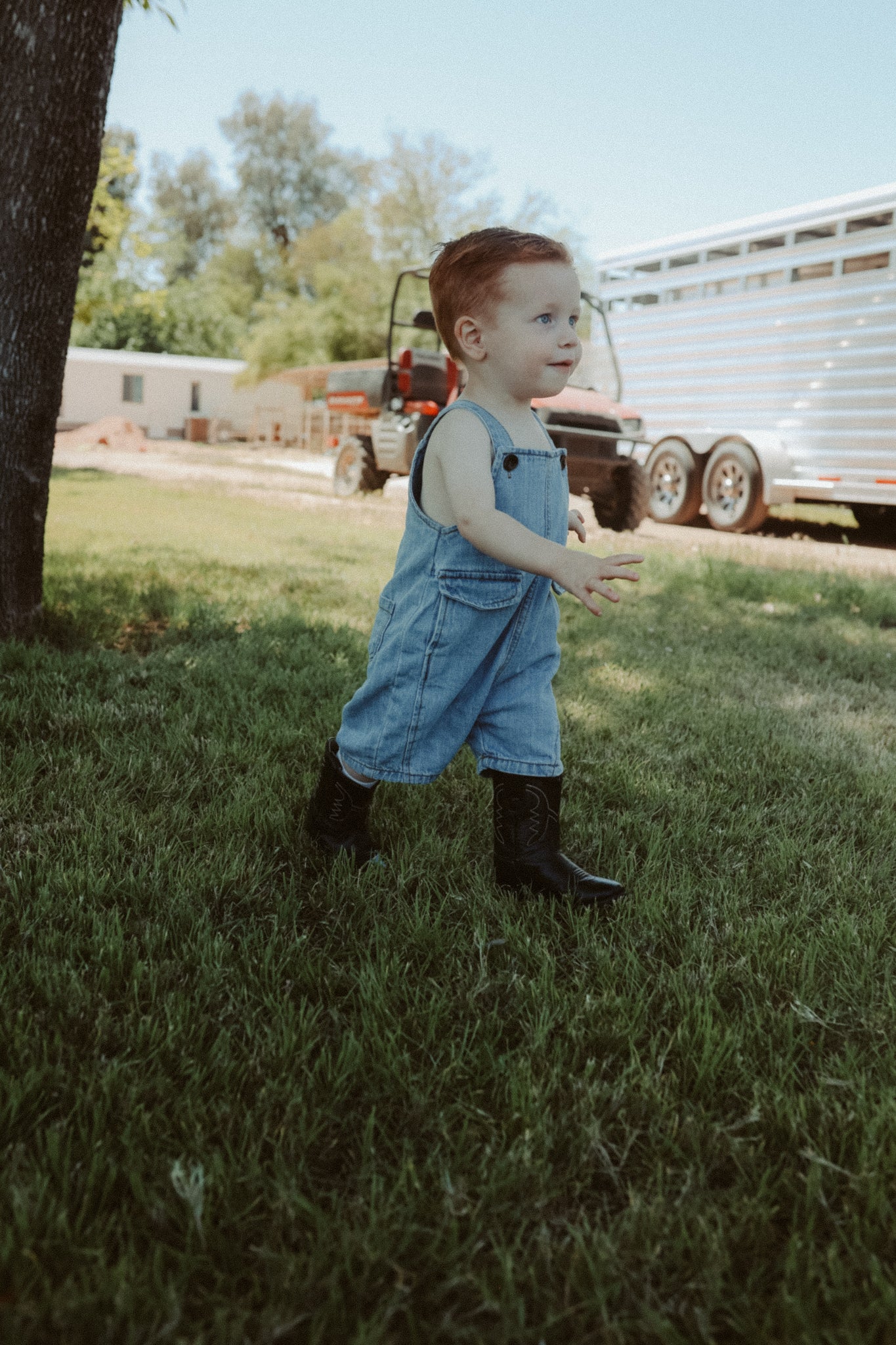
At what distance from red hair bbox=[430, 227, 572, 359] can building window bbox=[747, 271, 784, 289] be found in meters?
10.1

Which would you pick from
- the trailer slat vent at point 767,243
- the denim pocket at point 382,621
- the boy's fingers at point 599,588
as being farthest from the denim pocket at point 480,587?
the trailer slat vent at point 767,243

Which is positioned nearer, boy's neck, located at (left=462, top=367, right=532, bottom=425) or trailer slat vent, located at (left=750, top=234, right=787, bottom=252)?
boy's neck, located at (left=462, top=367, right=532, bottom=425)

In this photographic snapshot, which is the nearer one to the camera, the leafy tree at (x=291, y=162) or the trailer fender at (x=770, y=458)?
the trailer fender at (x=770, y=458)

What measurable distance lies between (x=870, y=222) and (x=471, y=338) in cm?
984

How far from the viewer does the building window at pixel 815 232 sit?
34.5ft

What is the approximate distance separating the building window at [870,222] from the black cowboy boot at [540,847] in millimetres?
9901

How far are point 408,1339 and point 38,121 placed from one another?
3.87 meters

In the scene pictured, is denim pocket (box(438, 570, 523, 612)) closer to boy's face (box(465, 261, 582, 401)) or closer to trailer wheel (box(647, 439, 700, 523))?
boy's face (box(465, 261, 582, 401))

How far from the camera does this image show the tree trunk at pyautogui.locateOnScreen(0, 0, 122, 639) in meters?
3.50

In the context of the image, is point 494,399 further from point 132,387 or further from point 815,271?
point 132,387

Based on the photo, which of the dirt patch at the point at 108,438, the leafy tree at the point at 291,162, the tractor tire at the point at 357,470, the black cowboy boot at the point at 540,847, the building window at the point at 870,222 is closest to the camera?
the black cowboy boot at the point at 540,847

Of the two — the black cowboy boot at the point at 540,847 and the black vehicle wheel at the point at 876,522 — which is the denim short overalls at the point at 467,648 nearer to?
the black cowboy boot at the point at 540,847

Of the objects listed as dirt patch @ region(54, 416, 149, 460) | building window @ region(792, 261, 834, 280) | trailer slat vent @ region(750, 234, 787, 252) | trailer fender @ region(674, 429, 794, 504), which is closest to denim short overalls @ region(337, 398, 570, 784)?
trailer fender @ region(674, 429, 794, 504)

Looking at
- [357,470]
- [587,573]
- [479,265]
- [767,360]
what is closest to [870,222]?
[767,360]
